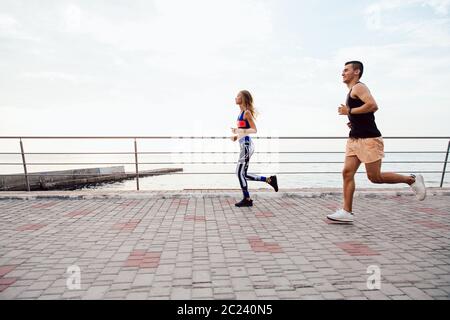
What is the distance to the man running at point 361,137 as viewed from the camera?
342 centimetres

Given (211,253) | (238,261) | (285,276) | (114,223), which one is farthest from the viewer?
(114,223)

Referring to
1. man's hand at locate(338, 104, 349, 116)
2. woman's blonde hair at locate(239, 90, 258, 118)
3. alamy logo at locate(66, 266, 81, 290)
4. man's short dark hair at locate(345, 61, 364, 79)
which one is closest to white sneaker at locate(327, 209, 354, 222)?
man's hand at locate(338, 104, 349, 116)

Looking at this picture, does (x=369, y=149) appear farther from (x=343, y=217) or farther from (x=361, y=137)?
(x=343, y=217)

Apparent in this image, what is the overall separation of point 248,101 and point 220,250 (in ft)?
8.82

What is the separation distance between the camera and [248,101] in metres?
4.59

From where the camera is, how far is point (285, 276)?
2.36 m

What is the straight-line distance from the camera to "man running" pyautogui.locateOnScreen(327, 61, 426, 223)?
3.42 metres

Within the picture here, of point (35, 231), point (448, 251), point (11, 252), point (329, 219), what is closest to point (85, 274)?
point (11, 252)

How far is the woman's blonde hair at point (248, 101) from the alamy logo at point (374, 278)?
115 inches

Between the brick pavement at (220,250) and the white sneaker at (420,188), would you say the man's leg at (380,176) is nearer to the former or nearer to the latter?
the white sneaker at (420,188)

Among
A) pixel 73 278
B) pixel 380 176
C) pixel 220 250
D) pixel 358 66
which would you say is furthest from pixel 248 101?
pixel 73 278

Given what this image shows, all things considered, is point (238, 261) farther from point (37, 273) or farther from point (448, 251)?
point (448, 251)

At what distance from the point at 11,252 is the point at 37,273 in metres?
0.78

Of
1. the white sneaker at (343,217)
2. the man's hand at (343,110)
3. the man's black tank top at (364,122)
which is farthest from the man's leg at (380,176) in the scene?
the man's hand at (343,110)
